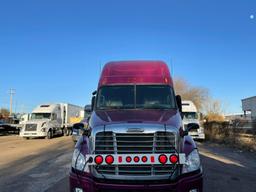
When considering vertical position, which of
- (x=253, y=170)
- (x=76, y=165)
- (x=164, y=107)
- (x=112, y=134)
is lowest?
(x=253, y=170)

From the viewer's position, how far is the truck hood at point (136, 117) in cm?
608

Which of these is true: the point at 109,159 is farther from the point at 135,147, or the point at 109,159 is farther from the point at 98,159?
the point at 135,147

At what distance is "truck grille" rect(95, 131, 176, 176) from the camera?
222 inches

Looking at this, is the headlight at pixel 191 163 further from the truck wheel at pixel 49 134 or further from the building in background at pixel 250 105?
the building in background at pixel 250 105

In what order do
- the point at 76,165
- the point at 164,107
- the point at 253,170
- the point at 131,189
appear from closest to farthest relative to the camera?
the point at 131,189 → the point at 76,165 → the point at 164,107 → the point at 253,170

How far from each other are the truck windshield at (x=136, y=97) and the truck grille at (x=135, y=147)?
1.94 m

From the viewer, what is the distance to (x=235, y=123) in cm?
2502

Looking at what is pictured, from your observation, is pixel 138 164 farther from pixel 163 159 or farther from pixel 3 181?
pixel 3 181

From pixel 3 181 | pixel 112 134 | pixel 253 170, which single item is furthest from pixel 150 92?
pixel 253 170

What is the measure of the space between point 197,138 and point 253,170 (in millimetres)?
13441

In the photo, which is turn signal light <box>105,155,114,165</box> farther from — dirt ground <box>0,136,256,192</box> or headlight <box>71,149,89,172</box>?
dirt ground <box>0,136,256,192</box>

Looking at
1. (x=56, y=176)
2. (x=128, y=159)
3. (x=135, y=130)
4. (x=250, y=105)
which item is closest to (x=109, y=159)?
(x=128, y=159)

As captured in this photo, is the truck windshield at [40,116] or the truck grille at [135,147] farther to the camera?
the truck windshield at [40,116]

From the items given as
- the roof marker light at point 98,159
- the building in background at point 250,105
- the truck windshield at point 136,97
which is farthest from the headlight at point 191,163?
the building in background at point 250,105
